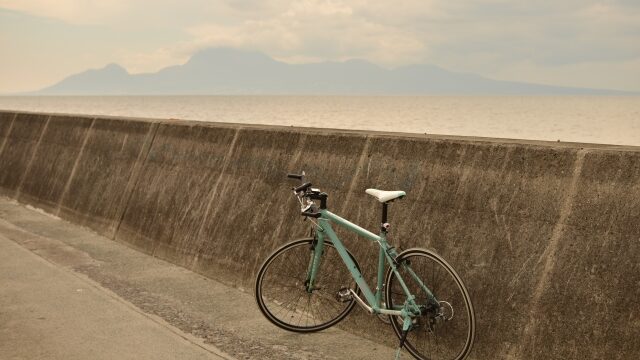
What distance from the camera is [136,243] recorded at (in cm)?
843

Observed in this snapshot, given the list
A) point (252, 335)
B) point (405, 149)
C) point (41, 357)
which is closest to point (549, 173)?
point (405, 149)

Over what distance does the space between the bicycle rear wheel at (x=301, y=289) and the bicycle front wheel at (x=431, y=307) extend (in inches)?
20.8

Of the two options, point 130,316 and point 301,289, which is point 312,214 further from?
point 130,316

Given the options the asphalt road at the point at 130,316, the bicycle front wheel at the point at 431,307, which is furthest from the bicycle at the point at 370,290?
the asphalt road at the point at 130,316

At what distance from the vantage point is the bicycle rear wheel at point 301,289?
5.34 meters

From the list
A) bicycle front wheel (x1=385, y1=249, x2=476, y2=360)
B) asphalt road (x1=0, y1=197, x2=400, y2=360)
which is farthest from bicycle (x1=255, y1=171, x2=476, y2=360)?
asphalt road (x1=0, y1=197, x2=400, y2=360)

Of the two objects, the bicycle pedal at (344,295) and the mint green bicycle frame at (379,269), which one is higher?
the mint green bicycle frame at (379,269)

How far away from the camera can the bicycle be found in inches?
181

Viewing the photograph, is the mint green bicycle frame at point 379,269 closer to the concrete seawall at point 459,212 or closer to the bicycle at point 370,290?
the bicycle at point 370,290

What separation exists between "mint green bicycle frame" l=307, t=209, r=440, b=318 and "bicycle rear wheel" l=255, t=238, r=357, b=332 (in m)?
0.08

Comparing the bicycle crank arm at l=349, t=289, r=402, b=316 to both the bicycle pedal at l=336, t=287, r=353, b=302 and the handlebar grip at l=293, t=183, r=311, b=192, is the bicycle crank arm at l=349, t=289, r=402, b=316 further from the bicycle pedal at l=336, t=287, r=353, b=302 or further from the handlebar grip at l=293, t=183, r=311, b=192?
the handlebar grip at l=293, t=183, r=311, b=192

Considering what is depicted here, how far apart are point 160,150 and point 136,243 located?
1.26 metres

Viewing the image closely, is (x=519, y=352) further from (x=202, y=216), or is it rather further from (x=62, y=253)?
(x=62, y=253)

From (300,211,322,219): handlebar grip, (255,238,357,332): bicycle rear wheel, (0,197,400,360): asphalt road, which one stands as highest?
(300,211,322,219): handlebar grip
